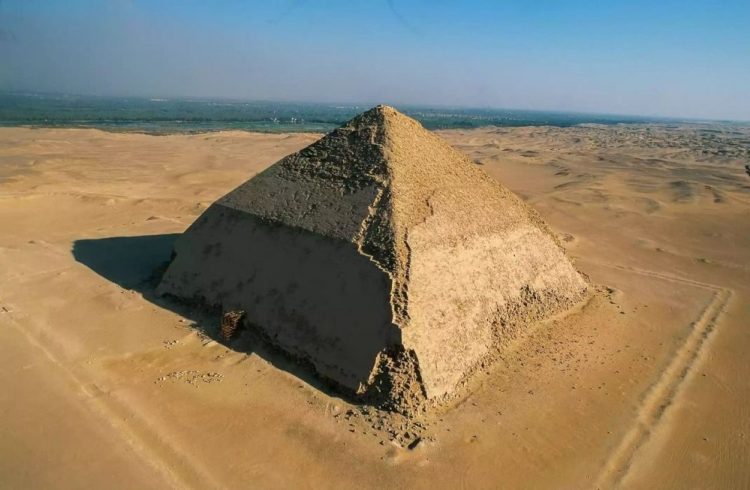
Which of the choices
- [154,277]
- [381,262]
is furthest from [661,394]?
[154,277]

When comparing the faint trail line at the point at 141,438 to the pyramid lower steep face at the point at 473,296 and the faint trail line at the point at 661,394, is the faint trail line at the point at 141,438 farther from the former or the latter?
the faint trail line at the point at 661,394

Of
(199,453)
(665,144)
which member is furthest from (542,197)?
(665,144)

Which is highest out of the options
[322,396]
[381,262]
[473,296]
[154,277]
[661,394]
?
[381,262]

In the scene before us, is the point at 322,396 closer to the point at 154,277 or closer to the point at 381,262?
the point at 381,262

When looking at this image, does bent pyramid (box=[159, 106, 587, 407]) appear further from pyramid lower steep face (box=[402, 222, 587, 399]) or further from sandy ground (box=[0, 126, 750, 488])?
sandy ground (box=[0, 126, 750, 488])

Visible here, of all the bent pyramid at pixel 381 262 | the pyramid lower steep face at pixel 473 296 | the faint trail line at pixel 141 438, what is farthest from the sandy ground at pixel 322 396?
the bent pyramid at pixel 381 262

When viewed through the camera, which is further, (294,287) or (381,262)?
(294,287)

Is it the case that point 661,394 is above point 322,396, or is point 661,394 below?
below
